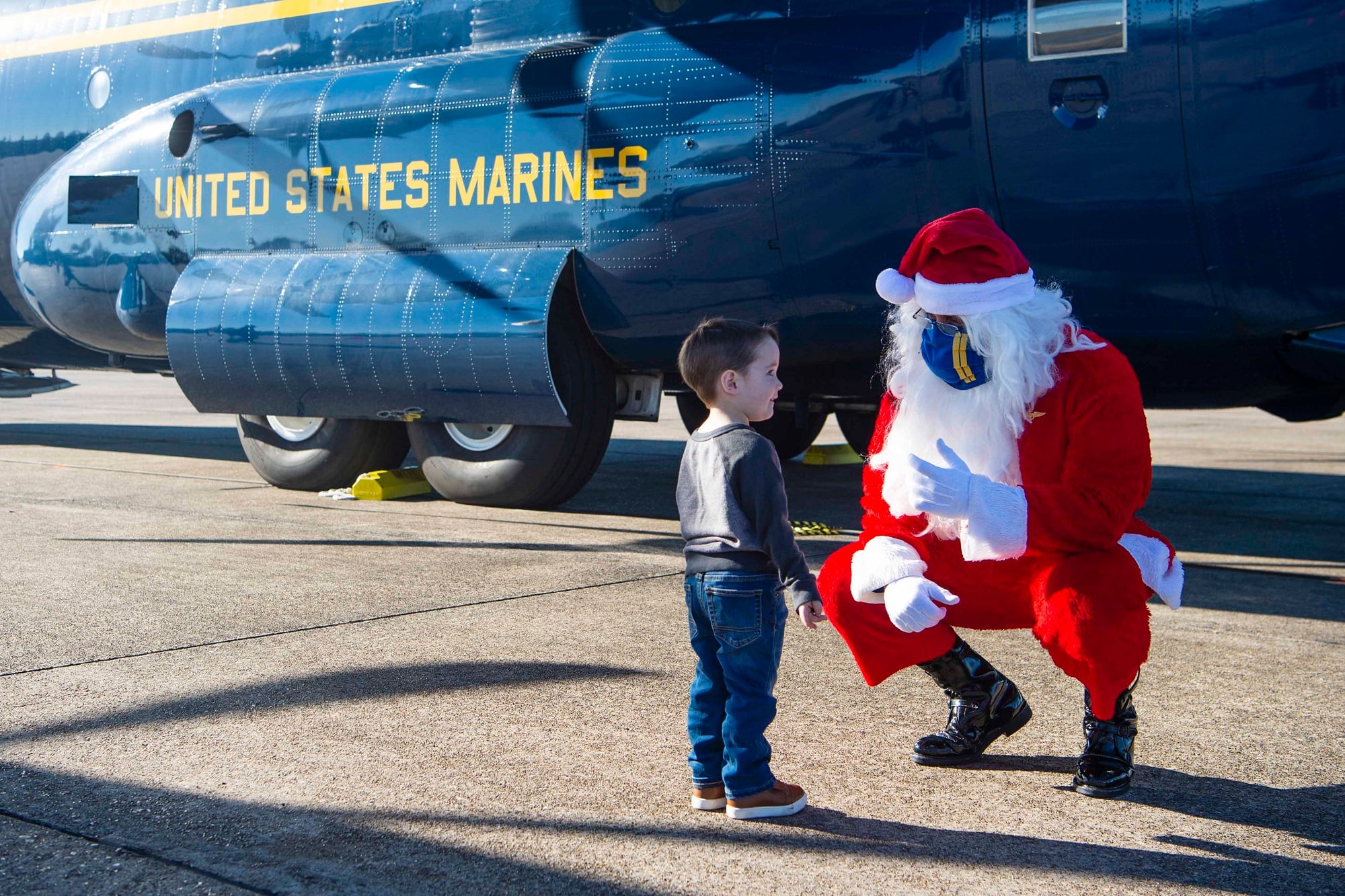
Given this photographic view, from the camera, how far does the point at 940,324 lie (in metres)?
3.64

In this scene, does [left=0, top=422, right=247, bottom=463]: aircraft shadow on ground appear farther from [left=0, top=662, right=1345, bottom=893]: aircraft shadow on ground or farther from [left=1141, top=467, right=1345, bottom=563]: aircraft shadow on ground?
[left=0, top=662, right=1345, bottom=893]: aircraft shadow on ground

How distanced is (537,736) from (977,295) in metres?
1.75

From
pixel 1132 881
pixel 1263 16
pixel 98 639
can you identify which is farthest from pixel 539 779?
pixel 1263 16

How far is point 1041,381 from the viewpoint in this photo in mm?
3459

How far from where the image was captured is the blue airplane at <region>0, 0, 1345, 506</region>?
618 centimetres

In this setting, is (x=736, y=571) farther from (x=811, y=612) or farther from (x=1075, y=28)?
(x=1075, y=28)

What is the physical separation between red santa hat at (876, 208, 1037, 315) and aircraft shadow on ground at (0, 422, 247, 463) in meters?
8.93

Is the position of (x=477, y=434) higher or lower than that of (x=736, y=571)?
higher

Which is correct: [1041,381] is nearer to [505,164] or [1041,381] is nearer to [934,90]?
[934,90]

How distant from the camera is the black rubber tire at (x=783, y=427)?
10.6m

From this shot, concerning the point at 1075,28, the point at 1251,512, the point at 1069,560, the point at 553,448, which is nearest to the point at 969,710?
the point at 1069,560

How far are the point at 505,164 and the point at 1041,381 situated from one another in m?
5.12

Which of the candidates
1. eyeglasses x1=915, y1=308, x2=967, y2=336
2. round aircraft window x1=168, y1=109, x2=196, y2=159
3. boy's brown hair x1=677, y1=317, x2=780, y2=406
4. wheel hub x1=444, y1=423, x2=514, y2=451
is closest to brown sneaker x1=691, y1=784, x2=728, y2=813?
boy's brown hair x1=677, y1=317, x2=780, y2=406

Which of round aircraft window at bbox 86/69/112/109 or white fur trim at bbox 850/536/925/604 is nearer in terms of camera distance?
white fur trim at bbox 850/536/925/604
